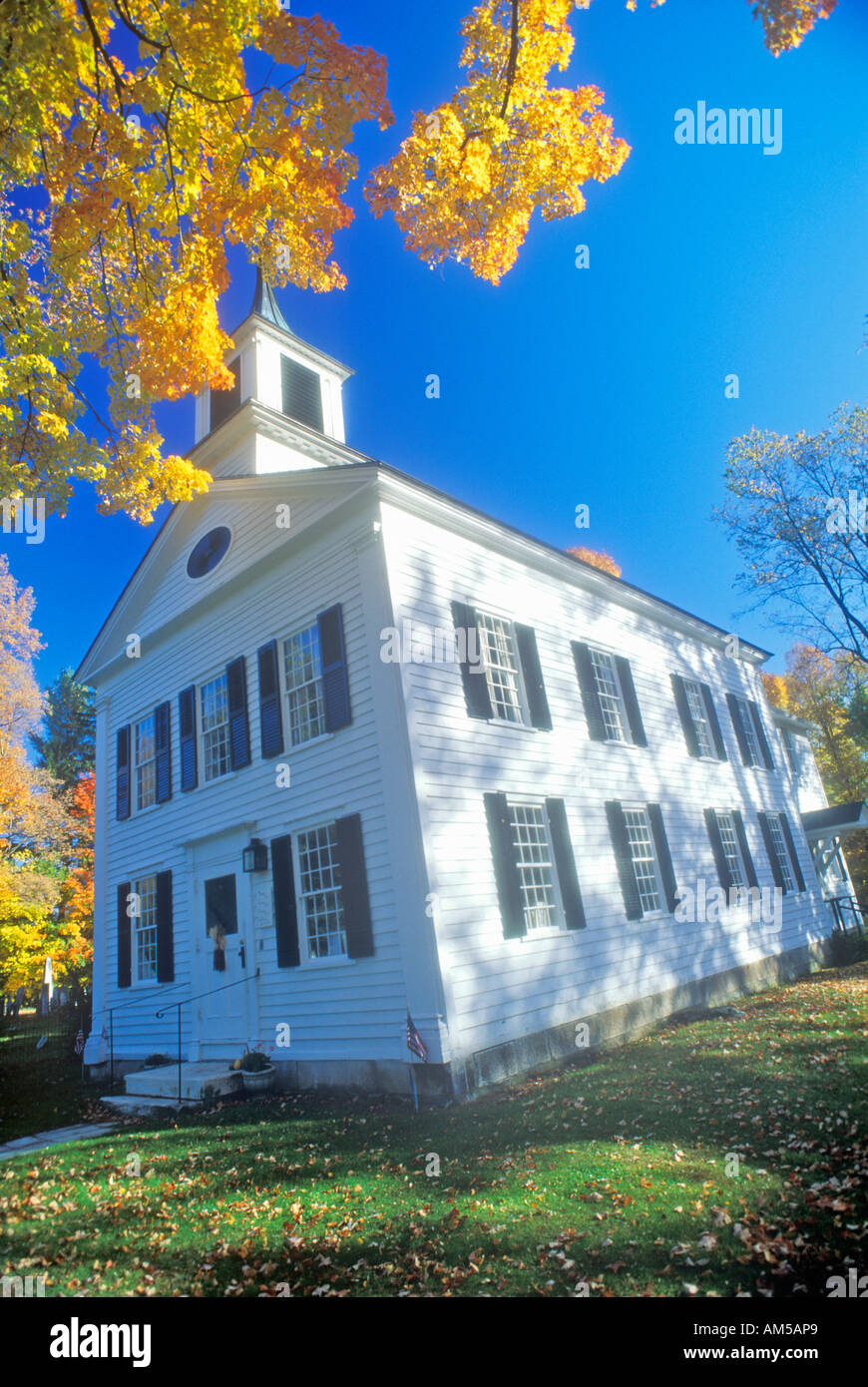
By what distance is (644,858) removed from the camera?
545 inches

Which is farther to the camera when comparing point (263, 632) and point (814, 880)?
point (814, 880)

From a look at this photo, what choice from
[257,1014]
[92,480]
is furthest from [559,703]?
[92,480]

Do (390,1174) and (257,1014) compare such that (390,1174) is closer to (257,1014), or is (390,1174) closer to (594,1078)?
(594,1078)

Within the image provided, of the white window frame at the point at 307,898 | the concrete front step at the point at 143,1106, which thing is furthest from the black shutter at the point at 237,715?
the concrete front step at the point at 143,1106

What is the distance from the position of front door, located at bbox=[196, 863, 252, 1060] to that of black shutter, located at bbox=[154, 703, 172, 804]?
228 centimetres

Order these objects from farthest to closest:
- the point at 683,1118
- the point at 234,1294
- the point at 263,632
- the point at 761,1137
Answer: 1. the point at 263,632
2. the point at 683,1118
3. the point at 761,1137
4. the point at 234,1294

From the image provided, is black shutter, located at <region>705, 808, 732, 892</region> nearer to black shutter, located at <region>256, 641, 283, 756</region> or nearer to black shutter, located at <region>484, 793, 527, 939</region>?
black shutter, located at <region>484, 793, 527, 939</region>

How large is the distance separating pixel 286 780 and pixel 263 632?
9.35 feet

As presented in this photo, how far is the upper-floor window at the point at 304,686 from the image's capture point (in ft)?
37.1

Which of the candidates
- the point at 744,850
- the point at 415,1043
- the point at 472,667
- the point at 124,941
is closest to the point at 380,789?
the point at 472,667

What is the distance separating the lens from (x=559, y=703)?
1307 centimetres

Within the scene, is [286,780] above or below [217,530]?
below

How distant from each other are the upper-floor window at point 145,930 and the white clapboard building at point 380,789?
0.07 meters

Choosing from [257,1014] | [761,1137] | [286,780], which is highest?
[286,780]
